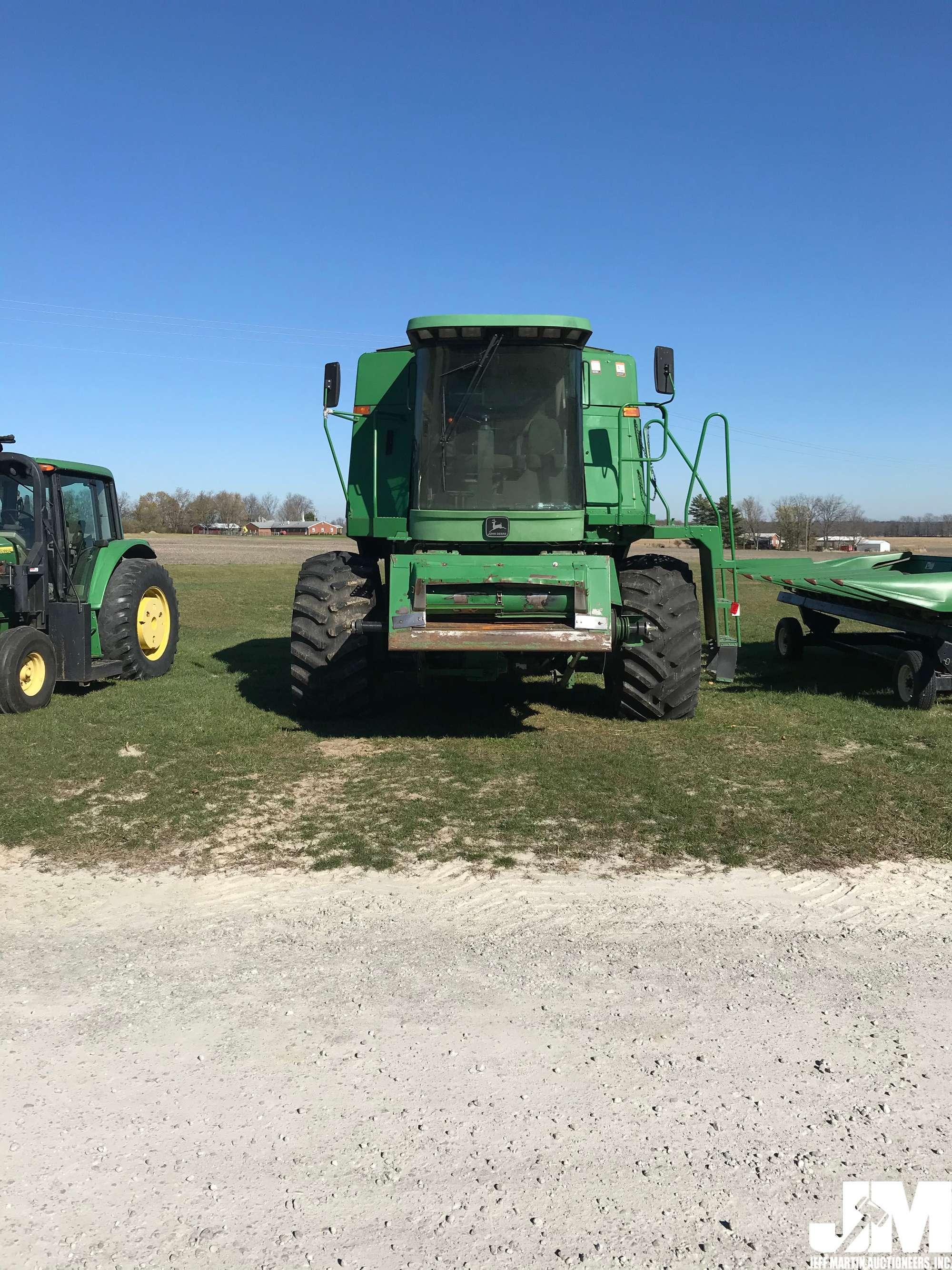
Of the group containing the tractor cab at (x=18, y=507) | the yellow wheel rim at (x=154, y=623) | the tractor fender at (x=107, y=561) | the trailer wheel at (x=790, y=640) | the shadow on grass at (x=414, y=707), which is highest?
the tractor cab at (x=18, y=507)

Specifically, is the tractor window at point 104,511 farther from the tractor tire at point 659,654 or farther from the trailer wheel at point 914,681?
the trailer wheel at point 914,681

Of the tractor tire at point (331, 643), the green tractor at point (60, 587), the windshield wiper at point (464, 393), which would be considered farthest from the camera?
the green tractor at point (60, 587)

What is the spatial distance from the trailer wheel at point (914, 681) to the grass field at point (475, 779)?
0.49 feet

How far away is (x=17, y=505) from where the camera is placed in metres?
9.80

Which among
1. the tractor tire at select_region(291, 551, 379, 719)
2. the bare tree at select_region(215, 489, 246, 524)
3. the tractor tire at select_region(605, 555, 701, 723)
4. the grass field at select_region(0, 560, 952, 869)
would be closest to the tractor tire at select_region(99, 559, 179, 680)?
the grass field at select_region(0, 560, 952, 869)

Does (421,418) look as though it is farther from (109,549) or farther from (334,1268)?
(334,1268)

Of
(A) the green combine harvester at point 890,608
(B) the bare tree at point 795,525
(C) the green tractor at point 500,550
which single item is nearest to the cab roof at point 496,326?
(C) the green tractor at point 500,550

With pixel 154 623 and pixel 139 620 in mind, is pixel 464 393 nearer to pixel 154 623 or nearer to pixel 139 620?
pixel 139 620

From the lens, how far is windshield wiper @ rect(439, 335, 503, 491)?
7.89 meters

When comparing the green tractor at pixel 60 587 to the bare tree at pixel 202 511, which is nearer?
the green tractor at pixel 60 587

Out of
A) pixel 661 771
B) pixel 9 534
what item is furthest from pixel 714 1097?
pixel 9 534

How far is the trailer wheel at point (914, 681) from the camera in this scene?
29.8 feet

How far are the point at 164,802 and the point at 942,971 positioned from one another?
458cm

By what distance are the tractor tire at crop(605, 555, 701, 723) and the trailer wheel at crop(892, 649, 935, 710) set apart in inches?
90.4
